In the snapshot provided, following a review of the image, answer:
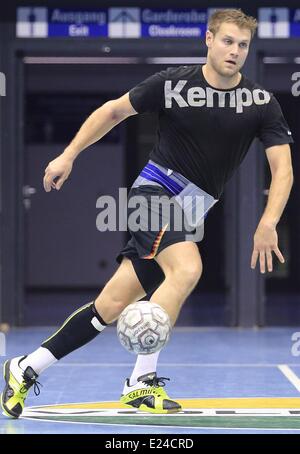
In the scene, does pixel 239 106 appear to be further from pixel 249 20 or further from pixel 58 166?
pixel 58 166

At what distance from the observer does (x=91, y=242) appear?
60.7 ft

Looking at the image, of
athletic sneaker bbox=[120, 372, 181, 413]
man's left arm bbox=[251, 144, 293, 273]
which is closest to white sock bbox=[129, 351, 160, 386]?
athletic sneaker bbox=[120, 372, 181, 413]

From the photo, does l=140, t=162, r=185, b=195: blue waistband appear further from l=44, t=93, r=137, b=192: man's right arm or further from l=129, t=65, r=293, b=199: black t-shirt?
l=44, t=93, r=137, b=192: man's right arm

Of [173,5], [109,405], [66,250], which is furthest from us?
[66,250]

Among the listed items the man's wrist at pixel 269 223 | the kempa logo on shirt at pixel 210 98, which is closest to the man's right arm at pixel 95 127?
the kempa logo on shirt at pixel 210 98

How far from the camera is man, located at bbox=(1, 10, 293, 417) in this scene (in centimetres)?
598

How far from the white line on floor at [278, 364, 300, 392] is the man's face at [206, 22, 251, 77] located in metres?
2.61

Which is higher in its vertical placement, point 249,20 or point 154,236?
point 249,20

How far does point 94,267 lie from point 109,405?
11.7 metres

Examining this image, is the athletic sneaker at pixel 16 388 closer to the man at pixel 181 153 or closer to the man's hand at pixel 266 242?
the man at pixel 181 153

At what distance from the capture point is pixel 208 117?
240 inches

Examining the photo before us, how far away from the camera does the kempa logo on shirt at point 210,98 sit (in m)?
6.10

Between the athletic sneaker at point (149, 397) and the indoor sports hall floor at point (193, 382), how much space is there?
111 millimetres
